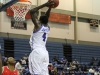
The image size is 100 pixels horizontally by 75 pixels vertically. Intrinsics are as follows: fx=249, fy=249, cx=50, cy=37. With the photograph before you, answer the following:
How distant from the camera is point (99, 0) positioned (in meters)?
20.7

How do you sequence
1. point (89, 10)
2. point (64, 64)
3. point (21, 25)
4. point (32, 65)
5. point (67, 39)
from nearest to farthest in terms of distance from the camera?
point (32, 65) < point (64, 64) < point (21, 25) < point (67, 39) < point (89, 10)

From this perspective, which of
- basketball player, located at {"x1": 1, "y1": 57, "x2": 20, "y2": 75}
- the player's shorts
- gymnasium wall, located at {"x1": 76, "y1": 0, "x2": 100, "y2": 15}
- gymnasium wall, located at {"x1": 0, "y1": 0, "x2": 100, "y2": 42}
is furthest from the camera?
gymnasium wall, located at {"x1": 76, "y1": 0, "x2": 100, "y2": 15}

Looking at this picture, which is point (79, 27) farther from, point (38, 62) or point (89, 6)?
point (38, 62)

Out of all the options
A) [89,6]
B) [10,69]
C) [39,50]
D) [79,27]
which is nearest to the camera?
[10,69]

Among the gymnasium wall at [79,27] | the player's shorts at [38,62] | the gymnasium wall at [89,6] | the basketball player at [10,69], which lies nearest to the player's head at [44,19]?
the player's shorts at [38,62]

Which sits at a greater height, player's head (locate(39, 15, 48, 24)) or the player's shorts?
player's head (locate(39, 15, 48, 24))

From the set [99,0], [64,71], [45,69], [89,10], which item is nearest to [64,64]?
[64,71]

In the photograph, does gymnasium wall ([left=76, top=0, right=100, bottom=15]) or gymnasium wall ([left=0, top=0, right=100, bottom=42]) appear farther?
gymnasium wall ([left=76, top=0, right=100, bottom=15])

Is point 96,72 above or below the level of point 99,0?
below

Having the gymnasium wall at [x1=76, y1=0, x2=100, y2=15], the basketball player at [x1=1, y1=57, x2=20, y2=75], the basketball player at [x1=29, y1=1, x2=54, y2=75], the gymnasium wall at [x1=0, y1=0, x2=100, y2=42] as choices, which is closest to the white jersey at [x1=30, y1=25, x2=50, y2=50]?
the basketball player at [x1=29, y1=1, x2=54, y2=75]

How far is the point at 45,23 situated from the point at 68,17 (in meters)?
14.3

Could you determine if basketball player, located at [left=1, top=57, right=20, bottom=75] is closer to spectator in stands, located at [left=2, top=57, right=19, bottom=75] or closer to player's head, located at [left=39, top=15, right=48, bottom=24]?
spectator in stands, located at [left=2, top=57, right=19, bottom=75]

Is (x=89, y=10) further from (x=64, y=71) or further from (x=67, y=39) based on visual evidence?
(x=64, y=71)

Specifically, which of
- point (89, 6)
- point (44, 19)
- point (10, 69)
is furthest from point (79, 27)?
point (10, 69)
